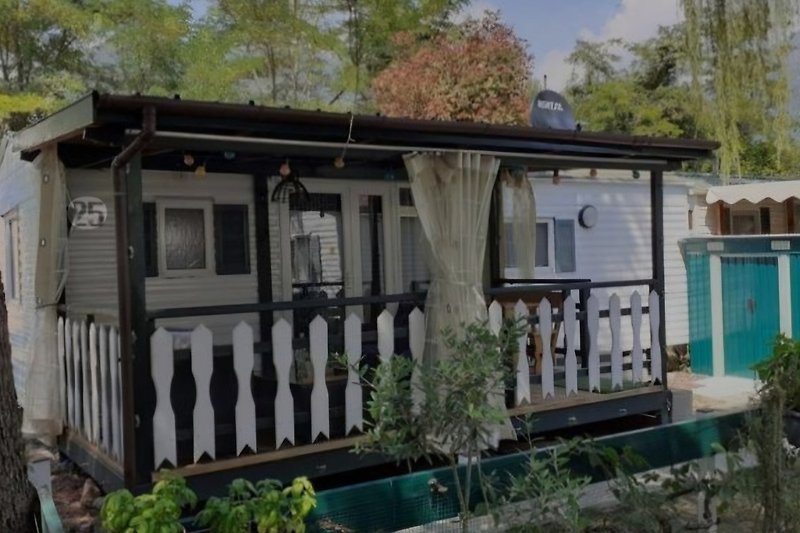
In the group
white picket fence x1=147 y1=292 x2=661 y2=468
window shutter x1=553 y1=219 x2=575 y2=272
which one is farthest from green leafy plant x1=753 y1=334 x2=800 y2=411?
window shutter x1=553 y1=219 x2=575 y2=272

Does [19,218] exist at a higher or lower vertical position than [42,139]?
lower

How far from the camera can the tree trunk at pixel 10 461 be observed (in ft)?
12.5

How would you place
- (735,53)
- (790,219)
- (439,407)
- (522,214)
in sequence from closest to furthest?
1. (439,407)
2. (522,214)
3. (735,53)
4. (790,219)

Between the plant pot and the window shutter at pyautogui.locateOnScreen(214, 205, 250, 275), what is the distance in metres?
4.63

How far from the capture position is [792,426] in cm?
597

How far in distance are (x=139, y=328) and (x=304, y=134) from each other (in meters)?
1.49

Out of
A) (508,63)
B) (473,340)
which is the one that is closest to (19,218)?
(473,340)

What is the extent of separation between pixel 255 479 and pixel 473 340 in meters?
1.92

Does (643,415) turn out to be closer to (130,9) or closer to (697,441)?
(697,441)

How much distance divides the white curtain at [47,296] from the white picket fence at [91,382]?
79 mm

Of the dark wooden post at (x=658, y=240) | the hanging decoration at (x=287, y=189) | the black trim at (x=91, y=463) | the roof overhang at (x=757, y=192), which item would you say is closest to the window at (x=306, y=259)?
the hanging decoration at (x=287, y=189)

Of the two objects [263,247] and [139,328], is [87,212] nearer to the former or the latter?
[263,247]

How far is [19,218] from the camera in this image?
671cm

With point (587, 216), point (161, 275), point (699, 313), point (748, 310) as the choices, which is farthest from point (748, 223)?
point (161, 275)
